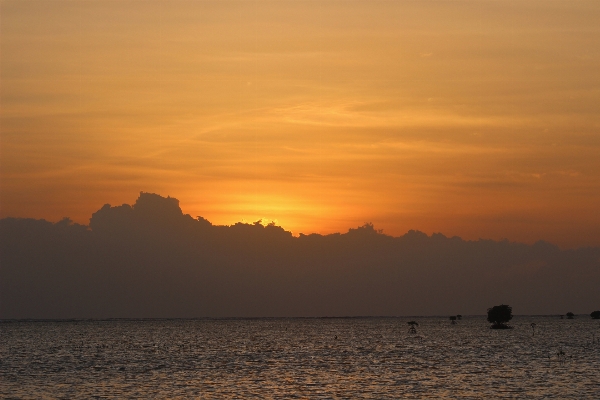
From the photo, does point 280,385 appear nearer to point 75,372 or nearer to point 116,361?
point 75,372

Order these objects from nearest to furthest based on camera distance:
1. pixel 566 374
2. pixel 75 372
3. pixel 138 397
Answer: pixel 138 397 < pixel 566 374 < pixel 75 372

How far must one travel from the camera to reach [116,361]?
5027 inches

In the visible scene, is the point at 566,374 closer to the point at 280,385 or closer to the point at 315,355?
the point at 280,385

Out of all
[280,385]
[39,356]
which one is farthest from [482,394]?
[39,356]

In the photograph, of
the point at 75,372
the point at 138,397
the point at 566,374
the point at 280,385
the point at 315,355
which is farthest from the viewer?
the point at 315,355

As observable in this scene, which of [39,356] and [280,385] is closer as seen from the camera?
[280,385]

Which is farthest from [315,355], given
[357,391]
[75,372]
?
[357,391]

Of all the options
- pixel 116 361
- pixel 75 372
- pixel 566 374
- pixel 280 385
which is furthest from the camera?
pixel 116 361

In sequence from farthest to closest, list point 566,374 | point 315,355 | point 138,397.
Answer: point 315,355 < point 566,374 < point 138,397

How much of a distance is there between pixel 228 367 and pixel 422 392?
41.5m

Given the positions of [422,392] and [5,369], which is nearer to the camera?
[422,392]

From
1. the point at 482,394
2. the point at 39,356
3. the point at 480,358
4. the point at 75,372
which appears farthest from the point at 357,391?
the point at 39,356

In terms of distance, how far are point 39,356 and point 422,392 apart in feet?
297

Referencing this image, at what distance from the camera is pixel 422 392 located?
261 feet
